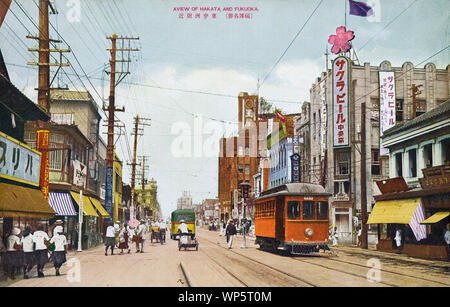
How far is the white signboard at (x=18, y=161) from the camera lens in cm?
1806

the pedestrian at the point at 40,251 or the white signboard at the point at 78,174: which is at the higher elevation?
the white signboard at the point at 78,174

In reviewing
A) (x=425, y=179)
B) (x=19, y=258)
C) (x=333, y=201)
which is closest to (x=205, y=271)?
(x=19, y=258)

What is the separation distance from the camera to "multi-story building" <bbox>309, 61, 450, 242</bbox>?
4225 cm

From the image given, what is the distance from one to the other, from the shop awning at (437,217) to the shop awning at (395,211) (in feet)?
5.58

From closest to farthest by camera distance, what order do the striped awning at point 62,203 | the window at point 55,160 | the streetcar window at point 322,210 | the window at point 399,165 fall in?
the streetcar window at point 322,210 → the striped awning at point 62,203 → the window at point 55,160 → the window at point 399,165

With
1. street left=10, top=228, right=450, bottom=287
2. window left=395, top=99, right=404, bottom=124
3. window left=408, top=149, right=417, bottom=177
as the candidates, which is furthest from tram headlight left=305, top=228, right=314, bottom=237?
window left=395, top=99, right=404, bottom=124

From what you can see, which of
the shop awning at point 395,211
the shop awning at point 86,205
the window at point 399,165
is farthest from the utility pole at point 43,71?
the window at point 399,165

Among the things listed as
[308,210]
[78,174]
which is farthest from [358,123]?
[78,174]

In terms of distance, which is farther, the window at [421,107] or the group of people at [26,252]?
the window at [421,107]

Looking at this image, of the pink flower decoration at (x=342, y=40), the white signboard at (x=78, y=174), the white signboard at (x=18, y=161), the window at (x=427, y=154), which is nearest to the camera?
the white signboard at (x=18, y=161)

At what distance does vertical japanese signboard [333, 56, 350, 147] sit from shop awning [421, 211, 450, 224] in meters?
17.0

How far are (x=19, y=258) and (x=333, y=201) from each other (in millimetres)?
33890

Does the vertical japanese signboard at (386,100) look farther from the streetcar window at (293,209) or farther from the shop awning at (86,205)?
the shop awning at (86,205)
